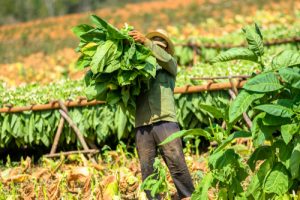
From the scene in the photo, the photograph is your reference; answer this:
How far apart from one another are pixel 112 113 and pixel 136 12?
23441 mm

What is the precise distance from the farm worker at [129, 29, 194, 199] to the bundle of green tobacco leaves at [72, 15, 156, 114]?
182mm

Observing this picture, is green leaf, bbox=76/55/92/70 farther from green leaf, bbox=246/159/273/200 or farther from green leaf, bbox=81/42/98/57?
green leaf, bbox=246/159/273/200

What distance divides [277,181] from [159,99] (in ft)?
5.30

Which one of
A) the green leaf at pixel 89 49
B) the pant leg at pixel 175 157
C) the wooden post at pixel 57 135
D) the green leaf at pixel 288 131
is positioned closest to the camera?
the green leaf at pixel 288 131

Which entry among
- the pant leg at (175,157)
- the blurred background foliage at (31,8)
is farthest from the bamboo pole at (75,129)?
the blurred background foliage at (31,8)

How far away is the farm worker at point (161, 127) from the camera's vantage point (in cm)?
500

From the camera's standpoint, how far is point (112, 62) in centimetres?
466

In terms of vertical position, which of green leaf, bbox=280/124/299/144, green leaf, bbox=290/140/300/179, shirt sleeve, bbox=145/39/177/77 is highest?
shirt sleeve, bbox=145/39/177/77

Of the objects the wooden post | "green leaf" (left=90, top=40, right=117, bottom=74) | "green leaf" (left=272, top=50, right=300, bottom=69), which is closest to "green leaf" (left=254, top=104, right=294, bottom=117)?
"green leaf" (left=272, top=50, right=300, bottom=69)

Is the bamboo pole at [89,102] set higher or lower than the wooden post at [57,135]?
higher

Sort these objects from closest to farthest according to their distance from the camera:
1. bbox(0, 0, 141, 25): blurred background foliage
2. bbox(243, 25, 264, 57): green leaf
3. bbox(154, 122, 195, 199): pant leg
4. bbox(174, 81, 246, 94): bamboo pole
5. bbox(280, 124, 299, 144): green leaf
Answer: bbox(280, 124, 299, 144): green leaf
bbox(243, 25, 264, 57): green leaf
bbox(154, 122, 195, 199): pant leg
bbox(174, 81, 246, 94): bamboo pole
bbox(0, 0, 141, 25): blurred background foliage

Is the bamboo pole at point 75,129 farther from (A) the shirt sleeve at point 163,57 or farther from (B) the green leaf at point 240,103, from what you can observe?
(B) the green leaf at point 240,103

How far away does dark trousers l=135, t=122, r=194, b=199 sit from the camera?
16.4ft

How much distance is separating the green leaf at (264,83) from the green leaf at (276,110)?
0.34ft
